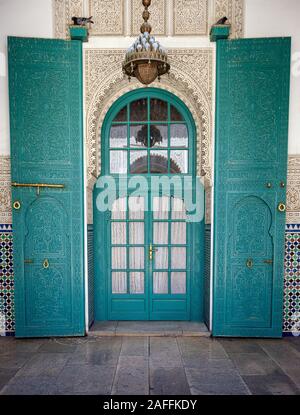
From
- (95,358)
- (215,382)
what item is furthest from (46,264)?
(215,382)

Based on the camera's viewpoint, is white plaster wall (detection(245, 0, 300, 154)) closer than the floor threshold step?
Yes

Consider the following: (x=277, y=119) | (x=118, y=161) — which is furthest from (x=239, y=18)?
(x=118, y=161)

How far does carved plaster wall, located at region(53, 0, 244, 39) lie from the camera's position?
2975 millimetres

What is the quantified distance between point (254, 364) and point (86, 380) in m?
1.41

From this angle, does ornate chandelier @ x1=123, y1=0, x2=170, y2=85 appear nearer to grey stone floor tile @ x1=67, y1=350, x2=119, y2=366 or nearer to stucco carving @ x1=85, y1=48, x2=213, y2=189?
stucco carving @ x1=85, y1=48, x2=213, y2=189

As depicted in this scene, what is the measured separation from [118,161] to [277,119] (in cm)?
172

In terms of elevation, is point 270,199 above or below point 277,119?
below

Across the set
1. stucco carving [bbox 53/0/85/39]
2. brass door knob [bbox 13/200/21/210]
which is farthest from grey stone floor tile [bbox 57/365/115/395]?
stucco carving [bbox 53/0/85/39]

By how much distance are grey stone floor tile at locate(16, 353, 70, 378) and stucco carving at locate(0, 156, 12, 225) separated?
1371 mm

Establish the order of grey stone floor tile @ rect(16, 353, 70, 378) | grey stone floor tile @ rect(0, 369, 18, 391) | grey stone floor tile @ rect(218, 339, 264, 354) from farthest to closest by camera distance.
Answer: grey stone floor tile @ rect(218, 339, 264, 354), grey stone floor tile @ rect(16, 353, 70, 378), grey stone floor tile @ rect(0, 369, 18, 391)

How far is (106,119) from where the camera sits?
324 cm
